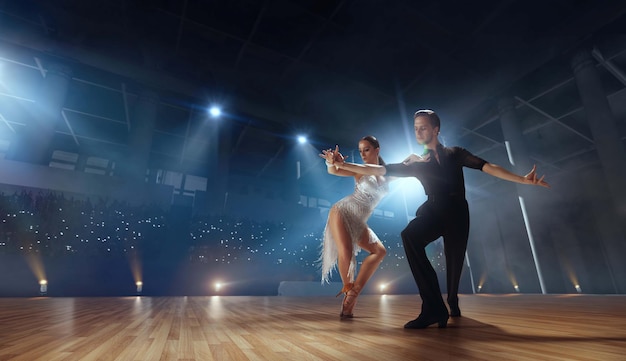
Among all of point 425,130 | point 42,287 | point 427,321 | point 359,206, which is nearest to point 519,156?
point 359,206

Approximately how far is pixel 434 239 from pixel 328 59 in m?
6.51

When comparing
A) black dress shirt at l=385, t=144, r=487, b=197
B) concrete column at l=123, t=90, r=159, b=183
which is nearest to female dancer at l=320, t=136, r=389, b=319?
black dress shirt at l=385, t=144, r=487, b=197

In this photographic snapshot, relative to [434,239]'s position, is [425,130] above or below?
above

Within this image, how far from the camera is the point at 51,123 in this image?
6.77 meters

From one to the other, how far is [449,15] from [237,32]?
4415 mm

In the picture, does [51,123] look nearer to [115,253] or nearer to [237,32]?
[115,253]

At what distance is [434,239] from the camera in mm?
1654

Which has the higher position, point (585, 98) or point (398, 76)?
point (398, 76)

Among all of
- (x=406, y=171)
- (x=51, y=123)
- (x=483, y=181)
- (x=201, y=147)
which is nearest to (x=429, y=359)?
(x=406, y=171)

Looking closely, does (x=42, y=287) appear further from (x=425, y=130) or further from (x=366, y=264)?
(x=425, y=130)

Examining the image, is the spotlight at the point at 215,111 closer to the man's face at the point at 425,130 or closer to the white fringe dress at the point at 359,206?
the white fringe dress at the point at 359,206

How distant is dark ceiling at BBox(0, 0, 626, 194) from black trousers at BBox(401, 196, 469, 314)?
215 inches

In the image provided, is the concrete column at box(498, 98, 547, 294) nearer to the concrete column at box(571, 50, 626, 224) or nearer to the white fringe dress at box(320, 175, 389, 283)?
the concrete column at box(571, 50, 626, 224)

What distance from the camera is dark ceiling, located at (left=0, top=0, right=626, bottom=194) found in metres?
6.00
